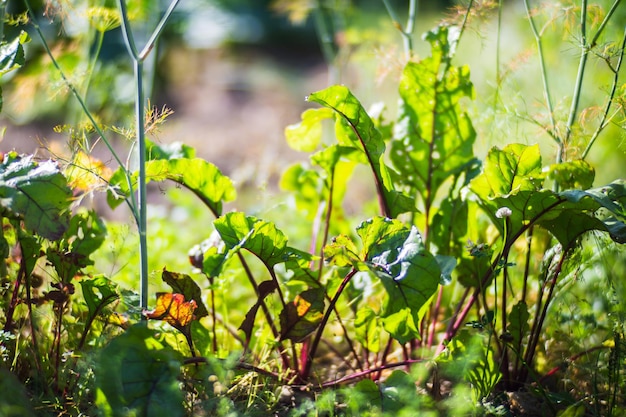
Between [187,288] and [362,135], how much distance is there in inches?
20.6

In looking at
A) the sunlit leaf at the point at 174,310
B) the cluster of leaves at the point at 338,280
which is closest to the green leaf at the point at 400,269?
the cluster of leaves at the point at 338,280

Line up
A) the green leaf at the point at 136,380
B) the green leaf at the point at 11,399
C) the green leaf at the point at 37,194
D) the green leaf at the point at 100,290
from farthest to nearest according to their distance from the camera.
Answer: the green leaf at the point at 100,290 < the green leaf at the point at 37,194 < the green leaf at the point at 136,380 < the green leaf at the point at 11,399

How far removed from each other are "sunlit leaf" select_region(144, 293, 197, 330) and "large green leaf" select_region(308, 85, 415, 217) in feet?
1.63

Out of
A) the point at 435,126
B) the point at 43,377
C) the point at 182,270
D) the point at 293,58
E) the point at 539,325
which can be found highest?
the point at 293,58

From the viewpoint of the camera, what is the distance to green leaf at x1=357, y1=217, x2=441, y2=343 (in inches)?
48.1

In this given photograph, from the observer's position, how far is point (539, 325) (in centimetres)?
143

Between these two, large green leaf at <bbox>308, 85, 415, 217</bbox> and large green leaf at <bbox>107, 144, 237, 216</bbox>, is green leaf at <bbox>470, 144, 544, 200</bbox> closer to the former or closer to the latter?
large green leaf at <bbox>308, 85, 415, 217</bbox>

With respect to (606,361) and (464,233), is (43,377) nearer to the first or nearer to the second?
(464,233)

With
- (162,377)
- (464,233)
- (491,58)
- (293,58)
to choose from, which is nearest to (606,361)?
(464,233)

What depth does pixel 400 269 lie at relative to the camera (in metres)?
1.24

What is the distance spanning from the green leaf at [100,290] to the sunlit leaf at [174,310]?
0.11 m

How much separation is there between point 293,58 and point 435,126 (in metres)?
4.78

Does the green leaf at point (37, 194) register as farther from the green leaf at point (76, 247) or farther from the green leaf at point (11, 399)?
the green leaf at point (11, 399)

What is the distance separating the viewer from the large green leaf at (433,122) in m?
1.63
